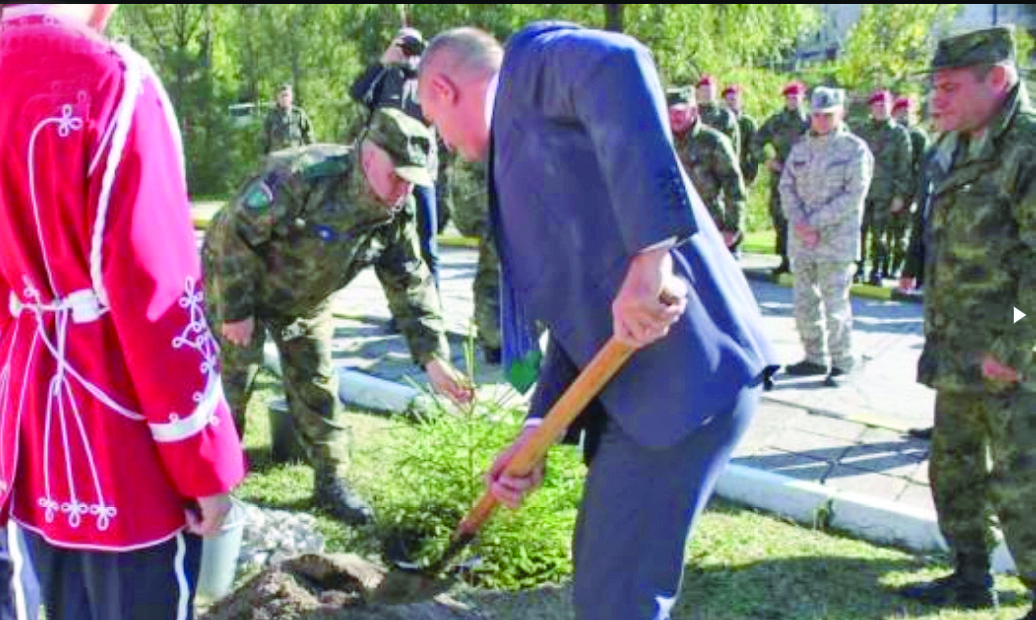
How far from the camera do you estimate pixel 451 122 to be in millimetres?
2730

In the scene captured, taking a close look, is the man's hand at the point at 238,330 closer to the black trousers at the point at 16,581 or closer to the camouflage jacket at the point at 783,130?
the black trousers at the point at 16,581

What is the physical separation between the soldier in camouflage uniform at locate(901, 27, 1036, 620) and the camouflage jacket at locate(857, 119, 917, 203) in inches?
319

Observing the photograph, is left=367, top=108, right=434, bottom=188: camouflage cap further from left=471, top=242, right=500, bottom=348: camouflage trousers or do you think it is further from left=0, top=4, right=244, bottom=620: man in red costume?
left=471, top=242, right=500, bottom=348: camouflage trousers

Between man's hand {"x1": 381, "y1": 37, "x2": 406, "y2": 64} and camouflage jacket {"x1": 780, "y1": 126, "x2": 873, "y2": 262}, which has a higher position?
man's hand {"x1": 381, "y1": 37, "x2": 406, "y2": 64}

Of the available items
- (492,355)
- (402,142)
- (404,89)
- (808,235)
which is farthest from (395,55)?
(402,142)

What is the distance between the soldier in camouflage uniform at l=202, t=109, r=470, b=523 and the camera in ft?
13.7

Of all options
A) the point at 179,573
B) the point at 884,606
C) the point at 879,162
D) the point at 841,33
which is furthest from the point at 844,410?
the point at 841,33

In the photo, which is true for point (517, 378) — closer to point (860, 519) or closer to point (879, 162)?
point (860, 519)

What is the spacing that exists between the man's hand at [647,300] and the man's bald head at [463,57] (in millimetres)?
674

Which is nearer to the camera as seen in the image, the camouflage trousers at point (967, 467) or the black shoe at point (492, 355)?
the camouflage trousers at point (967, 467)

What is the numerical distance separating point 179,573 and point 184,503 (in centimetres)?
16

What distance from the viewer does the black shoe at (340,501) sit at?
475 centimetres

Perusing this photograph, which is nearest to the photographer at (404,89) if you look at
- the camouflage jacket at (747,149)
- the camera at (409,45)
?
the camera at (409,45)

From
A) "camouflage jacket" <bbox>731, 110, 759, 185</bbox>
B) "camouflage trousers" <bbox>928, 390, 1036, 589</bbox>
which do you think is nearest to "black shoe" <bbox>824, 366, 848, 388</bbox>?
"camouflage trousers" <bbox>928, 390, 1036, 589</bbox>
